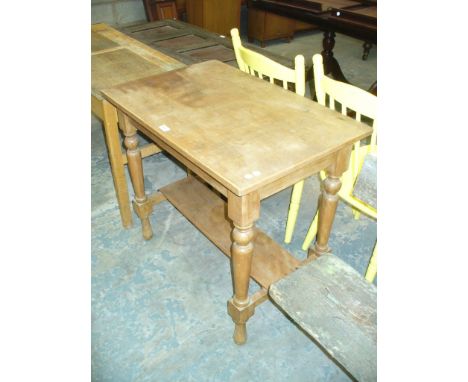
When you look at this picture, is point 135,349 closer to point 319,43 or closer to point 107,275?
point 107,275

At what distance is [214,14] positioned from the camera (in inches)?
208

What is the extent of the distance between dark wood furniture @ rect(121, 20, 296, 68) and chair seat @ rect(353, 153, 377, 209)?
132 centimetres

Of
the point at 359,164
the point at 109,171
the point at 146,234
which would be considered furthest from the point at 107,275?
the point at 359,164

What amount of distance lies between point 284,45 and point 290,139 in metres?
4.87

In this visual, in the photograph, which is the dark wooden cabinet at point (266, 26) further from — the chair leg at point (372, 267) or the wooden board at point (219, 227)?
the chair leg at point (372, 267)

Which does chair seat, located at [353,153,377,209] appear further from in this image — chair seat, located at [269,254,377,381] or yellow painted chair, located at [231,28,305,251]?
yellow painted chair, located at [231,28,305,251]

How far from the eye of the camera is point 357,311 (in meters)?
1.26

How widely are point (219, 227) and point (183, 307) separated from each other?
42 cm

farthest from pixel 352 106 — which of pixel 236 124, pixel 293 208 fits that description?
pixel 293 208

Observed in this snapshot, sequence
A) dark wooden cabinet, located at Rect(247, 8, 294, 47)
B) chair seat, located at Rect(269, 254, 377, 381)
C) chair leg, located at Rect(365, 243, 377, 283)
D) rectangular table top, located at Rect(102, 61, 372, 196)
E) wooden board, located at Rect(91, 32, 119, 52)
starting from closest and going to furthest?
chair seat, located at Rect(269, 254, 377, 381) → rectangular table top, located at Rect(102, 61, 372, 196) → chair leg, located at Rect(365, 243, 377, 283) → wooden board, located at Rect(91, 32, 119, 52) → dark wooden cabinet, located at Rect(247, 8, 294, 47)

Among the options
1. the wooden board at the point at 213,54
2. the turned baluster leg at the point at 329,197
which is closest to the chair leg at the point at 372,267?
the turned baluster leg at the point at 329,197

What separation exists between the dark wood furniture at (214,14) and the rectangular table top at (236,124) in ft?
12.1

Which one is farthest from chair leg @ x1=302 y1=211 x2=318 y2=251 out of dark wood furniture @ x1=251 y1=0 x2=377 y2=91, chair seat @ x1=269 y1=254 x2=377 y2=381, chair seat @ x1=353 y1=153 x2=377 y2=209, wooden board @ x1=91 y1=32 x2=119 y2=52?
wooden board @ x1=91 y1=32 x2=119 y2=52

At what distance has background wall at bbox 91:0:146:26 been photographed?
182 inches
